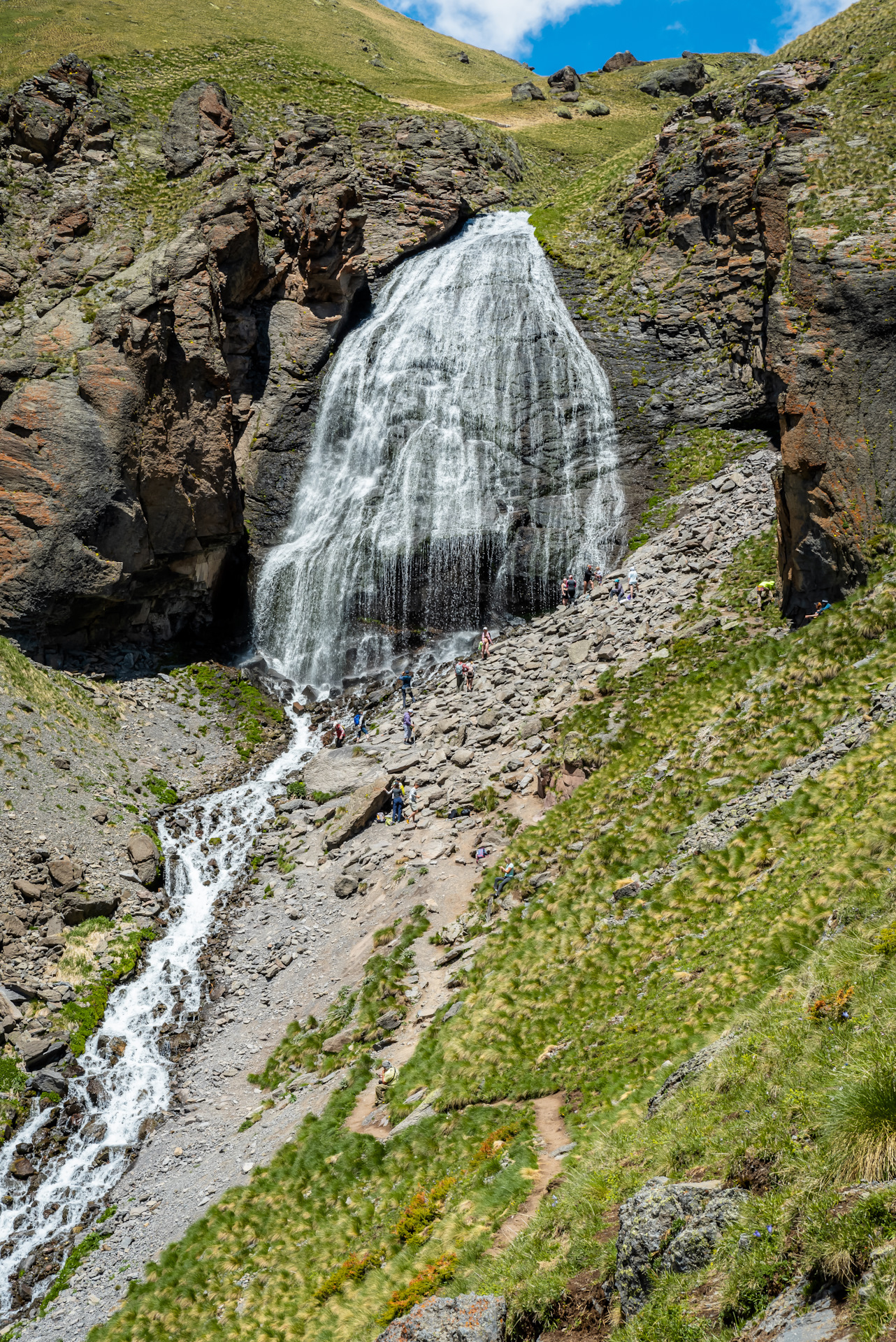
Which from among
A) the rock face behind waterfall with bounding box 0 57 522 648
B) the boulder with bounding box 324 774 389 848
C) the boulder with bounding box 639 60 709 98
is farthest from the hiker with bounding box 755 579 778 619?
the boulder with bounding box 639 60 709 98

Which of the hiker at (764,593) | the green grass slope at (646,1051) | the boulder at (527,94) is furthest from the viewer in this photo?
the boulder at (527,94)

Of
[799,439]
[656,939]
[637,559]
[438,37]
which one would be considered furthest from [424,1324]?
[438,37]

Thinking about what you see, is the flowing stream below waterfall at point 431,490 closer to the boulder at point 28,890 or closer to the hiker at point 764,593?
the boulder at point 28,890

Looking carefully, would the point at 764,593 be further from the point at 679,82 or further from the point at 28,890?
the point at 679,82

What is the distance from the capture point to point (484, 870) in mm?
22609

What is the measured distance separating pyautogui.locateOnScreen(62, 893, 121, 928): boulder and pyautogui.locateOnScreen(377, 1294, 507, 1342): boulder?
19.2m

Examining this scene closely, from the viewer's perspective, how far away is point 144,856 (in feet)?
91.1

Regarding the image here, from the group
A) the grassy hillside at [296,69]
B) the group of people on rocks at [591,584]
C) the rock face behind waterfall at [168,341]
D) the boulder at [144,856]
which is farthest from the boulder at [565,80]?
the boulder at [144,856]

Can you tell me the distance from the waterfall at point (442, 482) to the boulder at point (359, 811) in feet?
35.0

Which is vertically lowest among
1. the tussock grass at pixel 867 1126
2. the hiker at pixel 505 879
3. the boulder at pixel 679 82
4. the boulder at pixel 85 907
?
the boulder at pixel 85 907

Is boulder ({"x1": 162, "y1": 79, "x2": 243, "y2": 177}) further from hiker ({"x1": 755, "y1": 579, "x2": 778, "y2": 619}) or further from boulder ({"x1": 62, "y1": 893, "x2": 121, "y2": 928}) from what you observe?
boulder ({"x1": 62, "y1": 893, "x2": 121, "y2": 928})

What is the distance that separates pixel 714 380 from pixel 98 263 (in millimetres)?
32446

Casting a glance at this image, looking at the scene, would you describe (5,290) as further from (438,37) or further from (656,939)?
(438,37)

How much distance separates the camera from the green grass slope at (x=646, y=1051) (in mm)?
6586
